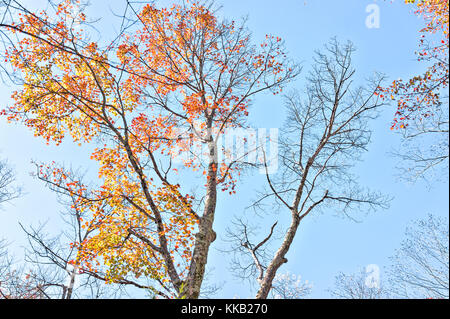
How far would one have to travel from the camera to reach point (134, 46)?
9.06 metres

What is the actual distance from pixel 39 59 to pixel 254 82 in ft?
19.9

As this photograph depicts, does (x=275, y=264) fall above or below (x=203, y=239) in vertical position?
below

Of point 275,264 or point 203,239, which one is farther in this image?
point 275,264

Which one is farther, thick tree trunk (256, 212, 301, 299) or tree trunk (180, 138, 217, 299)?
thick tree trunk (256, 212, 301, 299)

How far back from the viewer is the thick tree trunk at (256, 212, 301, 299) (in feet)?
22.5

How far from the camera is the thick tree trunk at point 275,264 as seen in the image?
684 cm

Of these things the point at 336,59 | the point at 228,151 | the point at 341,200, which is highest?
the point at 336,59

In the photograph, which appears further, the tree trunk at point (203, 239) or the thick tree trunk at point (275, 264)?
the thick tree trunk at point (275, 264)

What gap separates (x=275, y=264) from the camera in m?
7.08

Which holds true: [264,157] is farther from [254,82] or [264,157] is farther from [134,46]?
[134,46]
